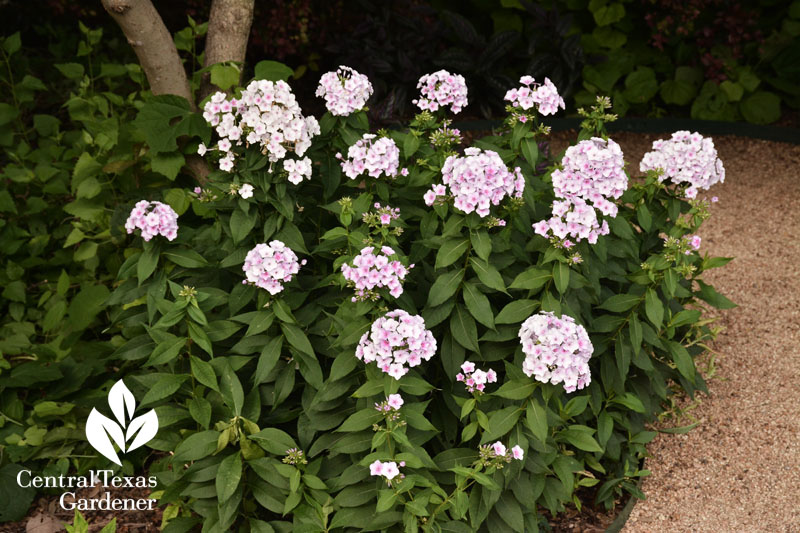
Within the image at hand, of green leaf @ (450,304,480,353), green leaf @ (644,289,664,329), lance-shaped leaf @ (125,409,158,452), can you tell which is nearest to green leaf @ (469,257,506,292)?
green leaf @ (450,304,480,353)

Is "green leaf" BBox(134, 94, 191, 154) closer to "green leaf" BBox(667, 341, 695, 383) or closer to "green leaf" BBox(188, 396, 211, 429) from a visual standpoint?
"green leaf" BBox(188, 396, 211, 429)

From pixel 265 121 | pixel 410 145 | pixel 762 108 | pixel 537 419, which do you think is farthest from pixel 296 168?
pixel 762 108

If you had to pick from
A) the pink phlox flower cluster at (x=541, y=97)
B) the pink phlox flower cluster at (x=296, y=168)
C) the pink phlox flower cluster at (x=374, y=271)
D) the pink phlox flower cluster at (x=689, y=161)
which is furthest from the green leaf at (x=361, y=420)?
the pink phlox flower cluster at (x=689, y=161)

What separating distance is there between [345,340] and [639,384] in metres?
1.31

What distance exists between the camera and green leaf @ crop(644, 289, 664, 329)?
254cm

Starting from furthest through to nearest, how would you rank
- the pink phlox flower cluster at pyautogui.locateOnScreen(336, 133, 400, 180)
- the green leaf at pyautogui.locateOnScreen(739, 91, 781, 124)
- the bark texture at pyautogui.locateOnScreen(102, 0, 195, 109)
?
the green leaf at pyautogui.locateOnScreen(739, 91, 781, 124)
the bark texture at pyautogui.locateOnScreen(102, 0, 195, 109)
the pink phlox flower cluster at pyautogui.locateOnScreen(336, 133, 400, 180)

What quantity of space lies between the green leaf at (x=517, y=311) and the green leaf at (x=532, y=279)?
55 millimetres

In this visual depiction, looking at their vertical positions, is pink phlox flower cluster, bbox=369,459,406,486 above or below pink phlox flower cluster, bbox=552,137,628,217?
below

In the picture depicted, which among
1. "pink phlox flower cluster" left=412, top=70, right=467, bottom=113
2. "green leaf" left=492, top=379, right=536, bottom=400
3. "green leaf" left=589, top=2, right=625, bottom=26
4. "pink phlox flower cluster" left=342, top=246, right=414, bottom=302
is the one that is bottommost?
"green leaf" left=492, top=379, right=536, bottom=400

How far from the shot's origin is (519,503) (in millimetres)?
2545

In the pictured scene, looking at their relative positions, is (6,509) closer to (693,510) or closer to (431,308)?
(431,308)

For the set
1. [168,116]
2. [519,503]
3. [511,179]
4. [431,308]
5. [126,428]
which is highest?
[168,116]

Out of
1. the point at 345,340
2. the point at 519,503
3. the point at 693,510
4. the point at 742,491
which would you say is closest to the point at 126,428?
the point at 345,340

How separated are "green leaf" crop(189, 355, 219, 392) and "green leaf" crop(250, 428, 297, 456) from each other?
203 mm
